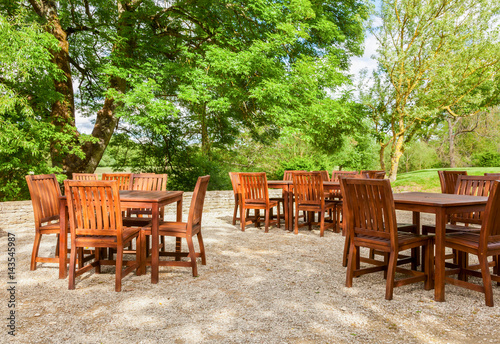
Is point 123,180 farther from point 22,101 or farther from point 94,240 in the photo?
point 22,101

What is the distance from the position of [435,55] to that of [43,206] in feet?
54.6

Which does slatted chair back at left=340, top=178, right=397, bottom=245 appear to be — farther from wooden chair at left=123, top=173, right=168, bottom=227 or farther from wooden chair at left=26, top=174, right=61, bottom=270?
wooden chair at left=26, top=174, right=61, bottom=270

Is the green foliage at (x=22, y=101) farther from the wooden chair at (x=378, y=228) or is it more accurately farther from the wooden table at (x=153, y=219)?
the wooden chair at (x=378, y=228)

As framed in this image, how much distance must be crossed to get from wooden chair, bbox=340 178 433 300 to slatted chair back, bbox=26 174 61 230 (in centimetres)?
324

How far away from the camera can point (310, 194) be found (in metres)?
6.18

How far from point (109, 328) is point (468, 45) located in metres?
18.2

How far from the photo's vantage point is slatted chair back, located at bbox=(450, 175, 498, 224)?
14.5ft

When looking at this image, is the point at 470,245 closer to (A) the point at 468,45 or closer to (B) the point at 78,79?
(B) the point at 78,79

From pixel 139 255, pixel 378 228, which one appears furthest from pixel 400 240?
pixel 139 255

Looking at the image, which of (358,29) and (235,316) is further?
(358,29)

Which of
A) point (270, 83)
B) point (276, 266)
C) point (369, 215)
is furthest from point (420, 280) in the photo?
point (270, 83)

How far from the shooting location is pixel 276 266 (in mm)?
4227

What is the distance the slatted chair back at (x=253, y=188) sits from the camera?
646 cm

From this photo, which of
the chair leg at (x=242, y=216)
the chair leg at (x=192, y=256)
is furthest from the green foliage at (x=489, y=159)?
the chair leg at (x=192, y=256)
